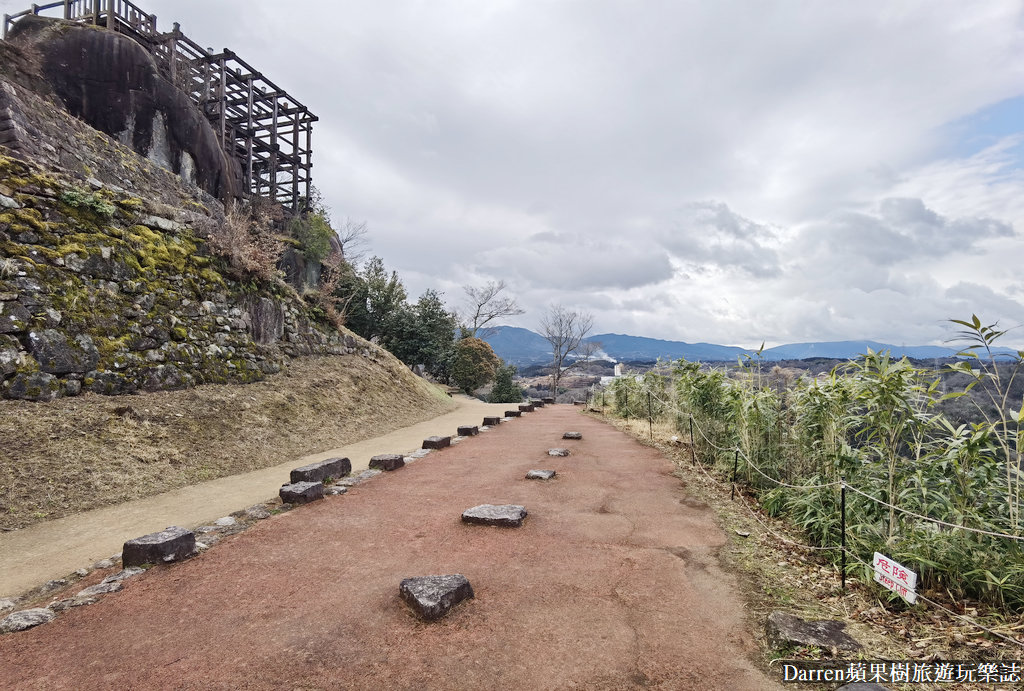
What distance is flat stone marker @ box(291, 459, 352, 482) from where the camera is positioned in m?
6.09

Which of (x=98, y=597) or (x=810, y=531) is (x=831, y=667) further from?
(x=98, y=597)

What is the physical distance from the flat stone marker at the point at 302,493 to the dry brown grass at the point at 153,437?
5.80 feet

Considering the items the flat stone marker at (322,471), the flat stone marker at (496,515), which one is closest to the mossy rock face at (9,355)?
the flat stone marker at (322,471)

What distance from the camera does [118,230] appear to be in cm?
821

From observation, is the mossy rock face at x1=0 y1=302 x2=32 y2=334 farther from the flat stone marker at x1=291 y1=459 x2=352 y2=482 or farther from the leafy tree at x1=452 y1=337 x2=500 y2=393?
the leafy tree at x1=452 y1=337 x2=500 y2=393

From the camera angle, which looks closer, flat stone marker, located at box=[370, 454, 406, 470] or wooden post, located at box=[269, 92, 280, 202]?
flat stone marker, located at box=[370, 454, 406, 470]

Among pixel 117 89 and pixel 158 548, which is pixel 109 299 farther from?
pixel 117 89

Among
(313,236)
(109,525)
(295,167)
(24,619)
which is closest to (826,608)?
(24,619)

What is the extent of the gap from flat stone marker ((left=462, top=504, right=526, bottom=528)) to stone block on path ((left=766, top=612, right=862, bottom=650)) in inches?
93.4

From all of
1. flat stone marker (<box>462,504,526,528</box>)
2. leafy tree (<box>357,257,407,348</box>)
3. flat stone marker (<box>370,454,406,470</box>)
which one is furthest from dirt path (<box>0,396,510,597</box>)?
leafy tree (<box>357,257,407,348</box>)

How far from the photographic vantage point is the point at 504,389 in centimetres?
2650

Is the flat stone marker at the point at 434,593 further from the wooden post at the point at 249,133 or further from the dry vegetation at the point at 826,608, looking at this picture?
the wooden post at the point at 249,133

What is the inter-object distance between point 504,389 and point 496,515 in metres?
21.8

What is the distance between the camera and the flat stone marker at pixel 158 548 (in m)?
3.77
